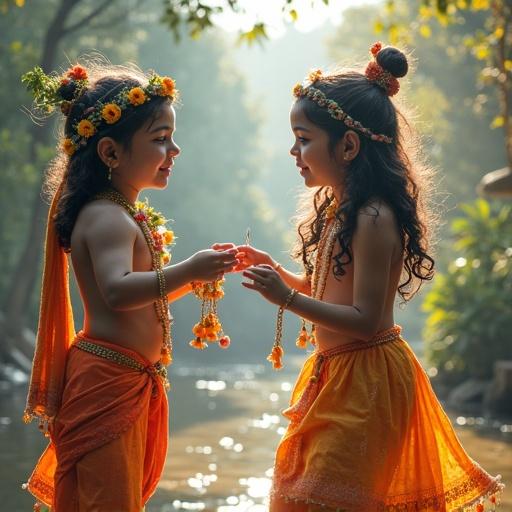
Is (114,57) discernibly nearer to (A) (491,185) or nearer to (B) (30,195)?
(B) (30,195)

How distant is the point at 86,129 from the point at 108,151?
10cm

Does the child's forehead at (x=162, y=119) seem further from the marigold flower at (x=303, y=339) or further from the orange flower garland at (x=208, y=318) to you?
the marigold flower at (x=303, y=339)

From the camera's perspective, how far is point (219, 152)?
1158 inches

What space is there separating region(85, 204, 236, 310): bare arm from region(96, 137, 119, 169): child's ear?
172mm

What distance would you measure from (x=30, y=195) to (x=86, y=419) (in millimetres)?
14371

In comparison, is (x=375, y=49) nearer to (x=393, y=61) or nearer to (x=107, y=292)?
(x=393, y=61)

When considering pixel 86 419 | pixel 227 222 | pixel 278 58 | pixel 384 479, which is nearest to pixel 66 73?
pixel 86 419

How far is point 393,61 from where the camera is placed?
3.45 meters

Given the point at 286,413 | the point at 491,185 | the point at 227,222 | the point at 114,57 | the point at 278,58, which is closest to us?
the point at 286,413

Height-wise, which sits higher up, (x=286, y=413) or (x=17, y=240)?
(x=17, y=240)

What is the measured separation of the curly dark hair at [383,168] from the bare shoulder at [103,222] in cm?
69

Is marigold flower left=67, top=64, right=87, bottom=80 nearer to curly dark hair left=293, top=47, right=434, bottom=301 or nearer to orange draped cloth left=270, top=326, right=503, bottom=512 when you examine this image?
curly dark hair left=293, top=47, right=434, bottom=301

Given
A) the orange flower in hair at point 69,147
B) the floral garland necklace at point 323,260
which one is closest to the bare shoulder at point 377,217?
the floral garland necklace at point 323,260

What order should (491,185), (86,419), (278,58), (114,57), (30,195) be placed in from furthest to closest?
(278,58) < (114,57) < (30,195) < (491,185) < (86,419)
